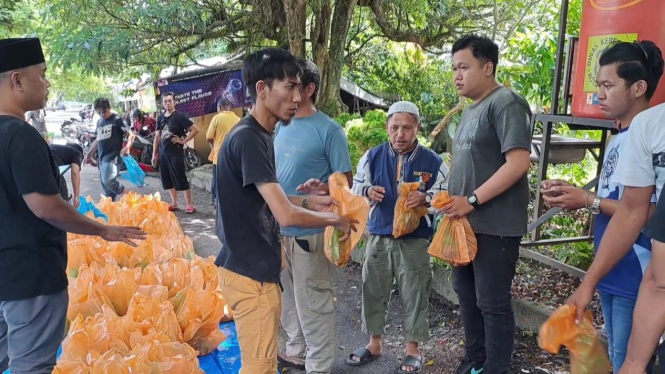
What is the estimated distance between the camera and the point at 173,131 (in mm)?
7324

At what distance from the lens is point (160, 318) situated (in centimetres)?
241

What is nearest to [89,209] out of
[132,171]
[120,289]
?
[132,171]

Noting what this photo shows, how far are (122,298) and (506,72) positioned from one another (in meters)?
5.82

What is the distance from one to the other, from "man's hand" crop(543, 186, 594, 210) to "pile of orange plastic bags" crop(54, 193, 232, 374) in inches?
67.4

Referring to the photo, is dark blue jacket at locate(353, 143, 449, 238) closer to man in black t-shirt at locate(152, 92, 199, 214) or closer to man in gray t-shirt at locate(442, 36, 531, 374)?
man in gray t-shirt at locate(442, 36, 531, 374)

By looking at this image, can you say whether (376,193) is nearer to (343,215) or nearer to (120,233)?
(343,215)

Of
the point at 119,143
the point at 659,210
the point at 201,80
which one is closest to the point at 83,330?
the point at 659,210

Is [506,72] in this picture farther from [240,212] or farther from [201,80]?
[201,80]

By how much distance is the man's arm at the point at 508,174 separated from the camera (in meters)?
2.35

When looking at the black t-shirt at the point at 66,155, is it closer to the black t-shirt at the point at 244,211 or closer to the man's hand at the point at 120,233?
the man's hand at the point at 120,233

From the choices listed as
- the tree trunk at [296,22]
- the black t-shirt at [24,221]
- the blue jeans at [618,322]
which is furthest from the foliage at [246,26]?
the blue jeans at [618,322]

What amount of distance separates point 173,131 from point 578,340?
6597mm

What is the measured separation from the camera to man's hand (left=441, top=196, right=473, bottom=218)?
8.08ft

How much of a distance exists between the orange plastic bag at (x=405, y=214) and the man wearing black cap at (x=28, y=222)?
65.4 inches
